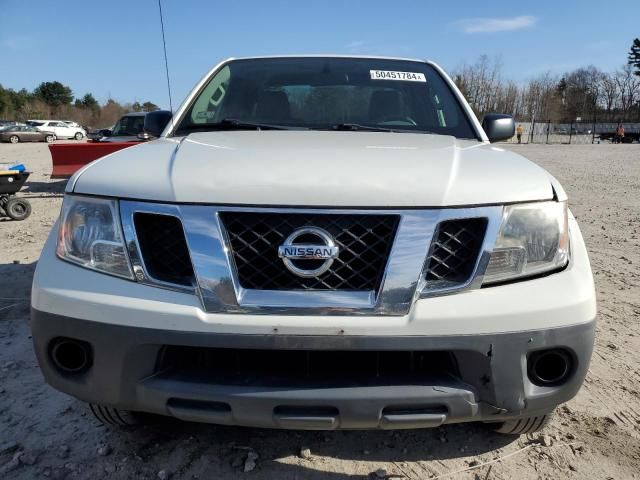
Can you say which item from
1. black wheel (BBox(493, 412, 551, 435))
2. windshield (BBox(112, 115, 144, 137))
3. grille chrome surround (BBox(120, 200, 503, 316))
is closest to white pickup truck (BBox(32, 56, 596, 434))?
grille chrome surround (BBox(120, 200, 503, 316))

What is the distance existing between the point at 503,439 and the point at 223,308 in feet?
4.93

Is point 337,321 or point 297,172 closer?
point 337,321

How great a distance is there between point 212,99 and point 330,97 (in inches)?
29.3

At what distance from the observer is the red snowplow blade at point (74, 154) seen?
10.5 metres

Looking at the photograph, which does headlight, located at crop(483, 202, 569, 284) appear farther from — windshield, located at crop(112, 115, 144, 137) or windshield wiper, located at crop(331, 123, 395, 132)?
windshield, located at crop(112, 115, 144, 137)

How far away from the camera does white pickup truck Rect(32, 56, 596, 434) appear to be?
1677 mm

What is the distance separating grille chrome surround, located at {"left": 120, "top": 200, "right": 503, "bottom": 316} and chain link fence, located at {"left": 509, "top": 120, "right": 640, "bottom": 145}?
5124 cm

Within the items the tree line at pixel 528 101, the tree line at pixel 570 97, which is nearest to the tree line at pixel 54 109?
the tree line at pixel 528 101

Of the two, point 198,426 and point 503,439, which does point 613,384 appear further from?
point 198,426

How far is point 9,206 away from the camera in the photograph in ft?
25.1

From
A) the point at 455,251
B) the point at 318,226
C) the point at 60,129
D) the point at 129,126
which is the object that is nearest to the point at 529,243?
A: the point at 455,251

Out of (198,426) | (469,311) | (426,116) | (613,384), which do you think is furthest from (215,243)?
(613,384)

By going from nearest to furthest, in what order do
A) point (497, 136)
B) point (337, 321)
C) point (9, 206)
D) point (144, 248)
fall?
point (337, 321), point (144, 248), point (497, 136), point (9, 206)

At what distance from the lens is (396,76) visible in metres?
3.36
